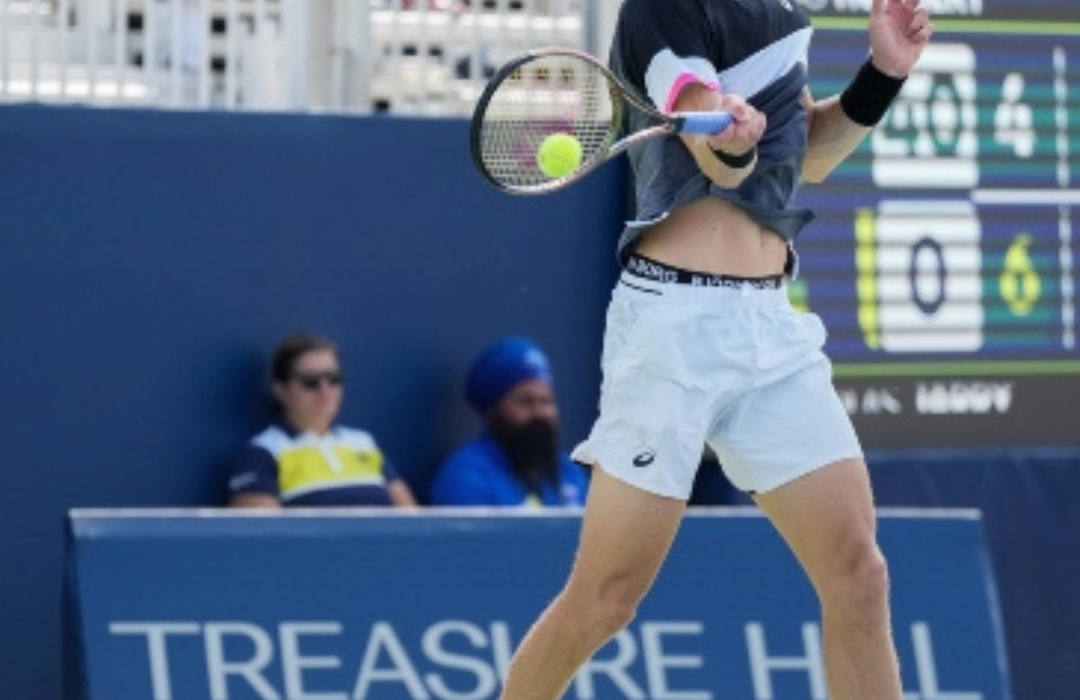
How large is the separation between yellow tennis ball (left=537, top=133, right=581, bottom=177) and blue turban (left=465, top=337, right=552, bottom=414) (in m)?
3.35

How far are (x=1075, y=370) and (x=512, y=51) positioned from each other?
224 cm

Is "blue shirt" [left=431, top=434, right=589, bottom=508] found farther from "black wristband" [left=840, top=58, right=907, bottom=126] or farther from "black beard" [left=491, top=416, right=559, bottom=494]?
"black wristband" [left=840, top=58, right=907, bottom=126]

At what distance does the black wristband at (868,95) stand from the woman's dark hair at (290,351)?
305 centimetres

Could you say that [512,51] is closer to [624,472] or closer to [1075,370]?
[1075,370]

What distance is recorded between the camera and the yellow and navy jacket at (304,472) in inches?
361

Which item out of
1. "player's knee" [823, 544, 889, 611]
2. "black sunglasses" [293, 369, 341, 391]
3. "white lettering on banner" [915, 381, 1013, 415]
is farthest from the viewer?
"white lettering on banner" [915, 381, 1013, 415]

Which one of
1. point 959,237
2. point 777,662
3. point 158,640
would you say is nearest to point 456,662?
point 158,640

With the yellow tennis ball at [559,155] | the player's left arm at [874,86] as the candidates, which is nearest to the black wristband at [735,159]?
the yellow tennis ball at [559,155]

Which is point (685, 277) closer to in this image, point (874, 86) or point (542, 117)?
point (542, 117)

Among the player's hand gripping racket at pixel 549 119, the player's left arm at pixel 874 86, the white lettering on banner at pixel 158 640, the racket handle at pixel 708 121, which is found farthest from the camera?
the white lettering on banner at pixel 158 640

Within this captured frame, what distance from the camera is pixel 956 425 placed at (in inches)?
403

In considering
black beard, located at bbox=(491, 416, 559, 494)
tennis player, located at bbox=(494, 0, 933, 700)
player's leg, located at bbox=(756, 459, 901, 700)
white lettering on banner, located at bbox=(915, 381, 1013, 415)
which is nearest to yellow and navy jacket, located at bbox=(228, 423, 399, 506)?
black beard, located at bbox=(491, 416, 559, 494)

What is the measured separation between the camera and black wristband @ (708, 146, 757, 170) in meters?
5.89

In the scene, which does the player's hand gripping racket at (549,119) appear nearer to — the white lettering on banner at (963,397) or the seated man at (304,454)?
the seated man at (304,454)
